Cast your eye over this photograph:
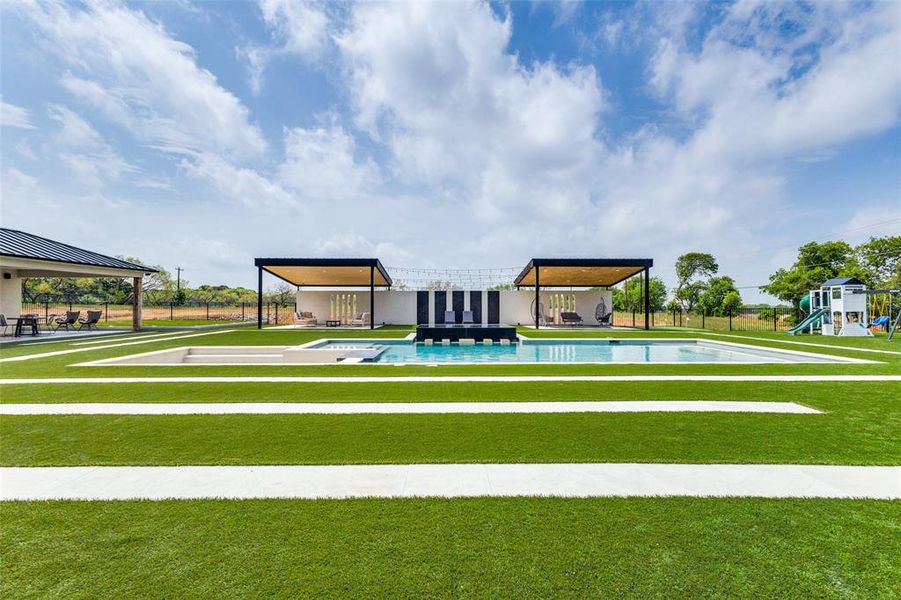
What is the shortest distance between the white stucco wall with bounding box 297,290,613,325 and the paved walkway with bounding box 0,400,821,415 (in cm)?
1754

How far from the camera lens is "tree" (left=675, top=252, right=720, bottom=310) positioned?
40875 mm

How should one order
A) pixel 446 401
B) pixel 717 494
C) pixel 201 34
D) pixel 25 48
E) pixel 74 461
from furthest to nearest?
1. pixel 201 34
2. pixel 25 48
3. pixel 446 401
4. pixel 74 461
5. pixel 717 494

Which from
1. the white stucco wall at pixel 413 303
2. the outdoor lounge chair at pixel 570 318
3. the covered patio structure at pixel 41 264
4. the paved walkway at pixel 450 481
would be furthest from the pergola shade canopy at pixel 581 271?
the covered patio structure at pixel 41 264

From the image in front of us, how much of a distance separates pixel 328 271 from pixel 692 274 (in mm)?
38807

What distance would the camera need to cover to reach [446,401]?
5.13 m

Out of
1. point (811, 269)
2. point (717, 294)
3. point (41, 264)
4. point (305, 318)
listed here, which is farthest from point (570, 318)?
point (717, 294)

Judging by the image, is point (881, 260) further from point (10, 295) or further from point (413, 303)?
point (10, 295)

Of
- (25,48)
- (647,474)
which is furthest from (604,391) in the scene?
(25,48)

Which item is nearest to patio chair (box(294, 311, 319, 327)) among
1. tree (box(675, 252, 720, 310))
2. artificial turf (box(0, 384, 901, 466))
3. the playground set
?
artificial turf (box(0, 384, 901, 466))

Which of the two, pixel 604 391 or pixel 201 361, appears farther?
pixel 201 361

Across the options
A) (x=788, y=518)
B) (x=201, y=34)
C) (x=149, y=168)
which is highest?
(x=201, y=34)

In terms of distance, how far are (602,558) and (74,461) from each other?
3918mm

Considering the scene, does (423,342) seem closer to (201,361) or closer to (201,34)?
(201,361)

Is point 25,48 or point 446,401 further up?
point 25,48
